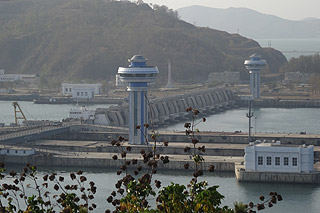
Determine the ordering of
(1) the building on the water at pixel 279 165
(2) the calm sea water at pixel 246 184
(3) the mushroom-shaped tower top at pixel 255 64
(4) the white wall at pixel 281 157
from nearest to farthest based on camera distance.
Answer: (2) the calm sea water at pixel 246 184 → (1) the building on the water at pixel 279 165 → (4) the white wall at pixel 281 157 → (3) the mushroom-shaped tower top at pixel 255 64

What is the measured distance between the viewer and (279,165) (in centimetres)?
3131

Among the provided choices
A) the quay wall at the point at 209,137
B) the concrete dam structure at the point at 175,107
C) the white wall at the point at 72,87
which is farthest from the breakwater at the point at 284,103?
the quay wall at the point at 209,137

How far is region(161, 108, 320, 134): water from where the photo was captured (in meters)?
52.6

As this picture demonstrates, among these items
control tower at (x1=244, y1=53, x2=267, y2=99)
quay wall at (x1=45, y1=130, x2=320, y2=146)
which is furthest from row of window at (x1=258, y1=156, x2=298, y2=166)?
control tower at (x1=244, y1=53, x2=267, y2=99)

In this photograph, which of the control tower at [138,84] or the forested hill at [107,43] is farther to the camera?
the forested hill at [107,43]

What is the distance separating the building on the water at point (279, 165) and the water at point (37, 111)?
3065 centimetres

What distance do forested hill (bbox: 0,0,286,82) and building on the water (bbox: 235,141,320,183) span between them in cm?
6860

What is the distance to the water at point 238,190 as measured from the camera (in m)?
26.7

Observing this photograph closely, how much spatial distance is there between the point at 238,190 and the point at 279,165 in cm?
284

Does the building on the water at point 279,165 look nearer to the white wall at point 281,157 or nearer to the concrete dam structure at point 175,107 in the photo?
the white wall at point 281,157

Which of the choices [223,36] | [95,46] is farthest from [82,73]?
[223,36]

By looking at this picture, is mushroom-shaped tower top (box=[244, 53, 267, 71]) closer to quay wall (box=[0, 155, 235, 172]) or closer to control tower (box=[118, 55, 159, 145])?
control tower (box=[118, 55, 159, 145])

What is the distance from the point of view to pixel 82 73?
105250 millimetres

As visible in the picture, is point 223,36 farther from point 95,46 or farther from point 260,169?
point 260,169
